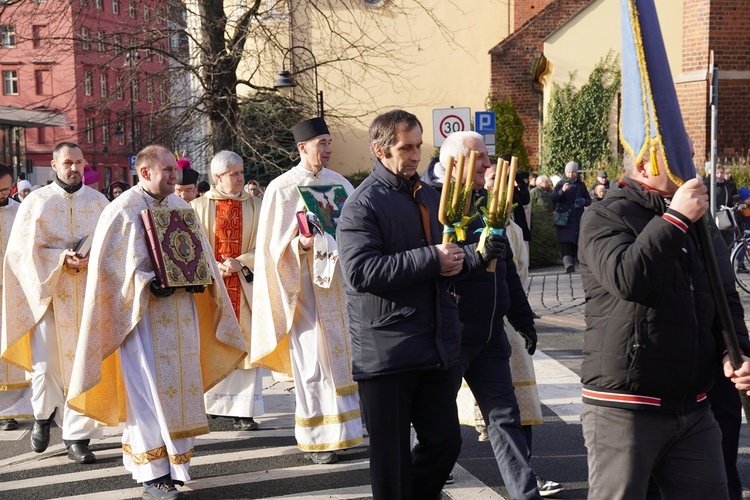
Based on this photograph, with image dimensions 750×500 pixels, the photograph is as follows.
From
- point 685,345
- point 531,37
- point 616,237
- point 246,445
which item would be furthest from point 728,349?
point 531,37

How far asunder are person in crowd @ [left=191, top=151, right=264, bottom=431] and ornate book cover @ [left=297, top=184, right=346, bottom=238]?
44.9 inches

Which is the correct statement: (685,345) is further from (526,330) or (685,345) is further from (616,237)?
(526,330)

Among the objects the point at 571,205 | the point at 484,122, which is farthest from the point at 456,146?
the point at 571,205

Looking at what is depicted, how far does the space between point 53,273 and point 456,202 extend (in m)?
4.49

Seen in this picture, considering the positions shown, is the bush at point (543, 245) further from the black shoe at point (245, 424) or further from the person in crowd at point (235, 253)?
the black shoe at point (245, 424)

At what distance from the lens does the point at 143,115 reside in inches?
772

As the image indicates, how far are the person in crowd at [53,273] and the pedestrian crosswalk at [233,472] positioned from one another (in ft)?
1.67

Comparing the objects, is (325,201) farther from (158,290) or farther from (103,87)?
(103,87)

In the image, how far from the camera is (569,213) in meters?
19.7

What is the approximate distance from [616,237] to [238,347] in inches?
153

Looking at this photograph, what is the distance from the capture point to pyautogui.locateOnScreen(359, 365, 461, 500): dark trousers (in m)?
4.79

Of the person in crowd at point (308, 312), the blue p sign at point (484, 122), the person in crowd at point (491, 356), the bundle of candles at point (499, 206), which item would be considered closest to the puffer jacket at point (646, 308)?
the bundle of candles at point (499, 206)

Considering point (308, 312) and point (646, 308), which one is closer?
point (646, 308)

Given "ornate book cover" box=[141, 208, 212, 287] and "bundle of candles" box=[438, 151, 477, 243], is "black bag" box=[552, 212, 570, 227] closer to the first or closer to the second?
"ornate book cover" box=[141, 208, 212, 287]
